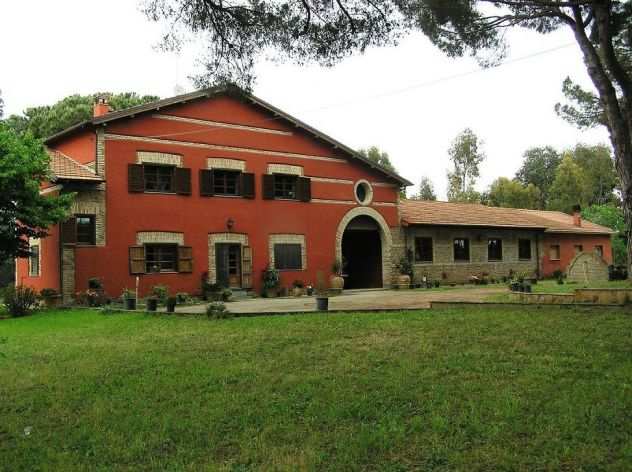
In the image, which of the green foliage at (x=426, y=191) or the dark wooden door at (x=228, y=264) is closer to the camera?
the dark wooden door at (x=228, y=264)

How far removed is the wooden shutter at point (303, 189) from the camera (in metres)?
23.5

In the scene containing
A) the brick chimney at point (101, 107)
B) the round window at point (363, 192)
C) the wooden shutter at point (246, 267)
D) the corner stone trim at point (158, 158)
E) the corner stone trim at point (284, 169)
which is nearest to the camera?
the corner stone trim at point (158, 158)

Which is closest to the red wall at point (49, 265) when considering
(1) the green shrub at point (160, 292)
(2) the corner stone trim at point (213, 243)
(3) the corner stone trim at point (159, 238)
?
(3) the corner stone trim at point (159, 238)

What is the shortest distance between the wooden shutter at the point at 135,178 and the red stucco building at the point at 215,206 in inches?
1.5

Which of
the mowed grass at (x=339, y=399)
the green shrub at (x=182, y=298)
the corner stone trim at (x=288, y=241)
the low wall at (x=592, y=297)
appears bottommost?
the mowed grass at (x=339, y=399)

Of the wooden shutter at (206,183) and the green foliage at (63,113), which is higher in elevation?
the green foliage at (63,113)

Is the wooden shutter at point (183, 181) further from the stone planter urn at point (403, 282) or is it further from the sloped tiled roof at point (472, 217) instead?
the sloped tiled roof at point (472, 217)

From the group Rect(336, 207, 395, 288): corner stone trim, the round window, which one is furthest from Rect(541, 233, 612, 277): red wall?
the round window

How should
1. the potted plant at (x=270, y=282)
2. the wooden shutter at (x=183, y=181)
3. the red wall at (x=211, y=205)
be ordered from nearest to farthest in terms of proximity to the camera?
the red wall at (x=211, y=205)
the wooden shutter at (x=183, y=181)
the potted plant at (x=270, y=282)

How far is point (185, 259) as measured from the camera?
20.2m

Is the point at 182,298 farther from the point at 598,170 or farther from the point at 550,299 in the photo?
the point at 598,170

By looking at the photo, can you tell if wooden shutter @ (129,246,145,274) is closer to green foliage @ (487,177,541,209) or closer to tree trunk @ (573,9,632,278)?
tree trunk @ (573,9,632,278)

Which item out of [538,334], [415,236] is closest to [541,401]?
[538,334]

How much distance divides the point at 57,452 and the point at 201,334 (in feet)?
18.9
